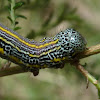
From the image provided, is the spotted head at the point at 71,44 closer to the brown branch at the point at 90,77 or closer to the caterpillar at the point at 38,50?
the caterpillar at the point at 38,50

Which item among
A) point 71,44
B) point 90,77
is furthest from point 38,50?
point 90,77

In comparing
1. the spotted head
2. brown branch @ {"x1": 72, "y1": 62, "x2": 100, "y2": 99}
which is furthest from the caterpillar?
brown branch @ {"x1": 72, "y1": 62, "x2": 100, "y2": 99}

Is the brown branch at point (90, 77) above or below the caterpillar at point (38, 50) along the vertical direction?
below

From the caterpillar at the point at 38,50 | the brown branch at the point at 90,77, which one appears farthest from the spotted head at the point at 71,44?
the brown branch at the point at 90,77

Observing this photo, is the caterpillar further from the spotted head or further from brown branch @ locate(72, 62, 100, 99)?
brown branch @ locate(72, 62, 100, 99)

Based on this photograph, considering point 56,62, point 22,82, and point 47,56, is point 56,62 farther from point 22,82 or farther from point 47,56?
point 22,82

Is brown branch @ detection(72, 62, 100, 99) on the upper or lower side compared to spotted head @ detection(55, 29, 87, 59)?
lower

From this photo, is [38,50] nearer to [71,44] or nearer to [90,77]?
[71,44]
